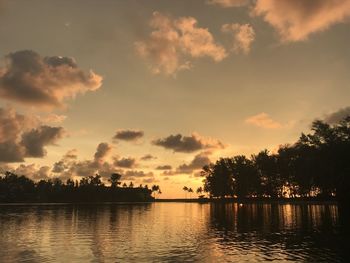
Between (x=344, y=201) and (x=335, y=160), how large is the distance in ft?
129

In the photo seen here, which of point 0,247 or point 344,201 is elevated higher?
point 344,201

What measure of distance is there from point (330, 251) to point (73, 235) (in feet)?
129

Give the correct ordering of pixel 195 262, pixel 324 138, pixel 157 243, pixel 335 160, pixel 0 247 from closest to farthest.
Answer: pixel 195 262
pixel 0 247
pixel 157 243
pixel 335 160
pixel 324 138

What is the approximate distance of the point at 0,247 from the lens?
4991 cm

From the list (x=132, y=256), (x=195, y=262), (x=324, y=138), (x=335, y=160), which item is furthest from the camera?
(x=324, y=138)

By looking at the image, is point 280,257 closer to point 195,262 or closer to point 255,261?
point 255,261

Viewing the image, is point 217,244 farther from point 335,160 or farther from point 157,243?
point 335,160

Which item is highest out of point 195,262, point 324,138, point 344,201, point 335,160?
point 324,138

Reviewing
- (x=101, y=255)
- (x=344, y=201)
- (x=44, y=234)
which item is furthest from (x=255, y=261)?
(x=344, y=201)

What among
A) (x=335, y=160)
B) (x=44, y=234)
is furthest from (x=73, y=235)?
(x=335, y=160)

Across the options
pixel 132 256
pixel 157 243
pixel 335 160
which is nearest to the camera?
pixel 132 256

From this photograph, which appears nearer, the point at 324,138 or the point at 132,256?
the point at 132,256

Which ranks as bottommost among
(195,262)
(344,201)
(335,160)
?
(195,262)

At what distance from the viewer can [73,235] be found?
63.8m
